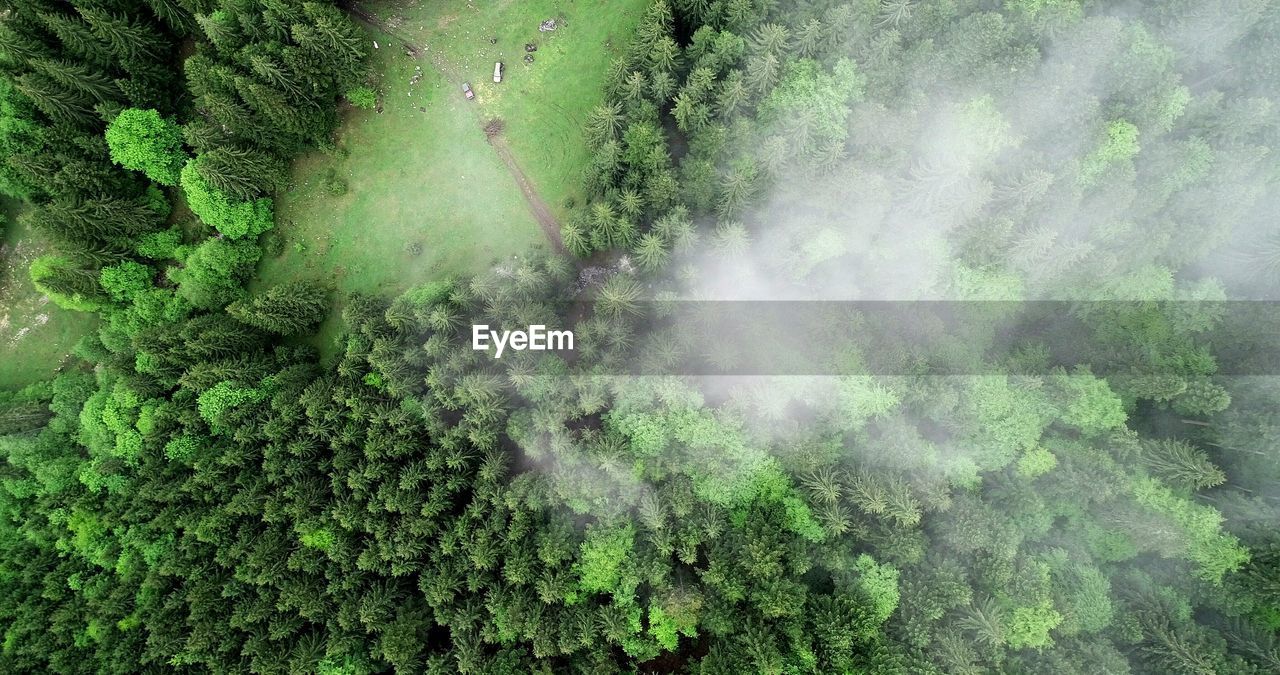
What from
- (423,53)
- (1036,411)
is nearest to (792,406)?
(1036,411)

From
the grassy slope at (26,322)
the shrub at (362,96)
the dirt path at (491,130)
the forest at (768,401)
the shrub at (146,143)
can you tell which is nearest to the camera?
the forest at (768,401)

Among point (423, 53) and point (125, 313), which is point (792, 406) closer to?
point (423, 53)

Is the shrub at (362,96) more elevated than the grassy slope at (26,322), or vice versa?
the shrub at (362,96)

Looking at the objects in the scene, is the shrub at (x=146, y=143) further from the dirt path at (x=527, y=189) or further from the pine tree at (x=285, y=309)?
the dirt path at (x=527, y=189)

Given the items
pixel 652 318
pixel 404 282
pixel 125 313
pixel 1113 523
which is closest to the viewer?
pixel 1113 523

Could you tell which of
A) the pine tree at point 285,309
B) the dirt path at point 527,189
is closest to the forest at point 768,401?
the pine tree at point 285,309

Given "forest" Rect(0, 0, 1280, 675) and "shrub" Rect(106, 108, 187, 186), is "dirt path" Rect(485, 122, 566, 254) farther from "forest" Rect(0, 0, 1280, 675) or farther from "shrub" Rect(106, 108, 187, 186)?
"shrub" Rect(106, 108, 187, 186)

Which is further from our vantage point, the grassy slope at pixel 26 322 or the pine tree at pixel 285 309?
the grassy slope at pixel 26 322
